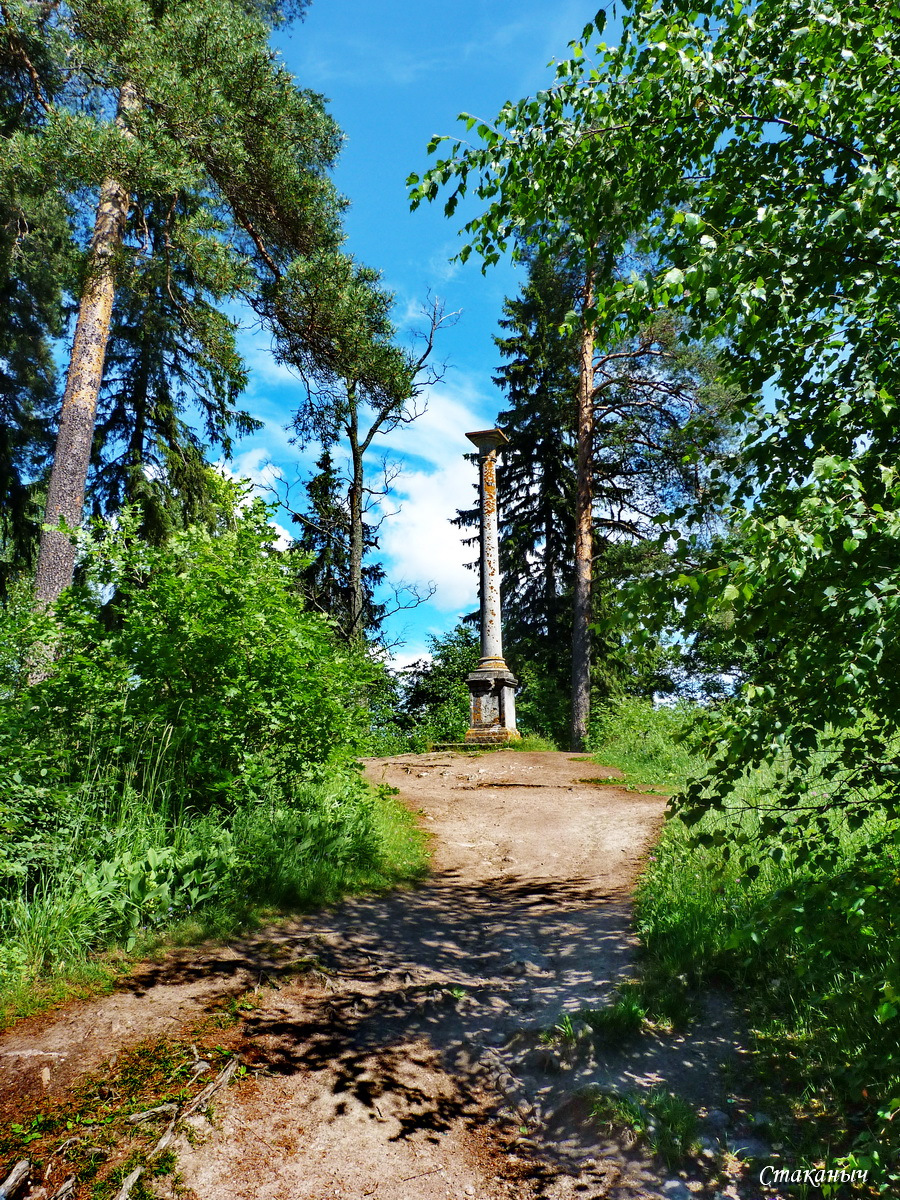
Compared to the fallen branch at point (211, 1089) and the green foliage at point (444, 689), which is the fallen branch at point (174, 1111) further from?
the green foliage at point (444, 689)

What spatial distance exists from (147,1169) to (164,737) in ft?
9.86

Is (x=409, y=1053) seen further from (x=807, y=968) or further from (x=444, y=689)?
(x=444, y=689)

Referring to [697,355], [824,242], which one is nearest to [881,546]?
[824,242]

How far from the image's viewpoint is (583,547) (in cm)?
1703

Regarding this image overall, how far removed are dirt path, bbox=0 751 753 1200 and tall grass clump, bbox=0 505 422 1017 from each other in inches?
18.3

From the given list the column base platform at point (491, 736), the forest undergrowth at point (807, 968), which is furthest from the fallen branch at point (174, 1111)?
the column base platform at point (491, 736)

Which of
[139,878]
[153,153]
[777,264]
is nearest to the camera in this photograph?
[777,264]

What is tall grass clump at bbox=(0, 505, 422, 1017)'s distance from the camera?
4.13 m

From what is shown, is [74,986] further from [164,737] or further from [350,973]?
[164,737]

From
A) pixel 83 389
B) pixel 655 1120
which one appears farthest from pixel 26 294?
pixel 655 1120

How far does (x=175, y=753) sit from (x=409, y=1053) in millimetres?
2794

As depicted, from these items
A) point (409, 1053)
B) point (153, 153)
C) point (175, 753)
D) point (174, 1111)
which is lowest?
point (409, 1053)

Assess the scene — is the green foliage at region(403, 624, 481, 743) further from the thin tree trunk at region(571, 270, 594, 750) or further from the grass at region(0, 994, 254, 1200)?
the grass at region(0, 994, 254, 1200)

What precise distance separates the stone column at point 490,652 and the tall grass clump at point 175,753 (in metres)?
8.37
